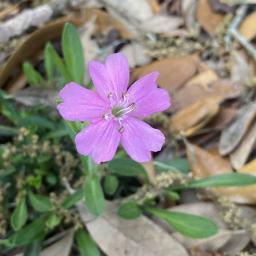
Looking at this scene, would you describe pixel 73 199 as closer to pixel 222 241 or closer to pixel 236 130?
pixel 222 241

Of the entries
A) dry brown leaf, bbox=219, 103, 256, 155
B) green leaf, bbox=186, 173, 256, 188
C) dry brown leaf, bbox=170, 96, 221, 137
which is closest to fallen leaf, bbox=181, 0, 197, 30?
dry brown leaf, bbox=170, 96, 221, 137

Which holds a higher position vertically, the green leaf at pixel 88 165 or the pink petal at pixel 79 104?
the pink petal at pixel 79 104

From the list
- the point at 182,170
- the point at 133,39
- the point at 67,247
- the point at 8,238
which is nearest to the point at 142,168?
the point at 182,170

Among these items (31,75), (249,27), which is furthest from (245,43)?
(31,75)

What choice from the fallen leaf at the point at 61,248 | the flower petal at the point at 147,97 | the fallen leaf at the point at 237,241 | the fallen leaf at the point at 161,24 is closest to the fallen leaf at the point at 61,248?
the fallen leaf at the point at 61,248

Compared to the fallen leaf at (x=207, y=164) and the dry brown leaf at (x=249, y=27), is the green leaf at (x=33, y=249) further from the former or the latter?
the dry brown leaf at (x=249, y=27)

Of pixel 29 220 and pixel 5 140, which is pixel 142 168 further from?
pixel 5 140

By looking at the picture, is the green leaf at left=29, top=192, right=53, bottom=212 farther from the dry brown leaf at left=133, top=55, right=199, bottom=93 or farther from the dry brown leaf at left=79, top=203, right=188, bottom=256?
the dry brown leaf at left=133, top=55, right=199, bottom=93
